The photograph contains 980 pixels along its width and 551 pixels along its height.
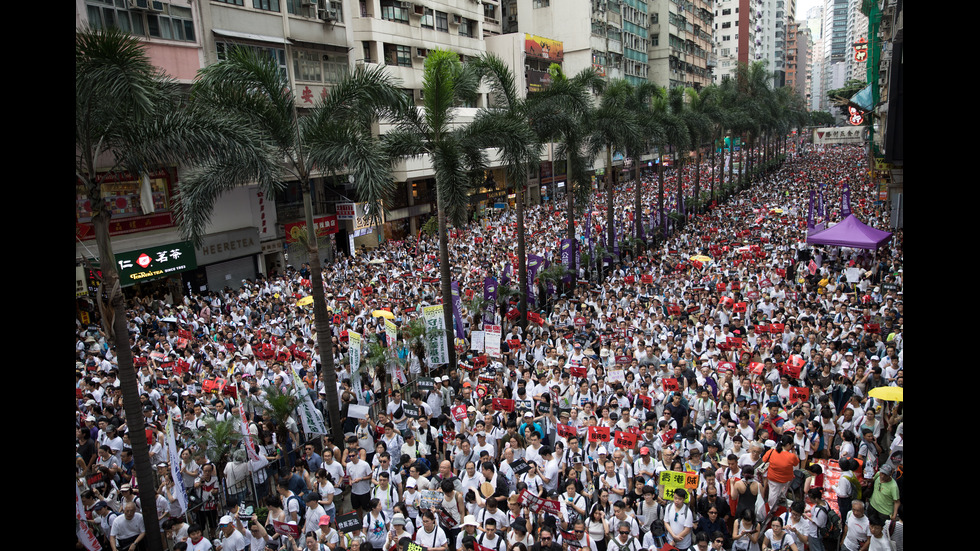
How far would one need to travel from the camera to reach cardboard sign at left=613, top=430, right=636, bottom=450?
28.1 ft

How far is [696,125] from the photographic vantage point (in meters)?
35.2

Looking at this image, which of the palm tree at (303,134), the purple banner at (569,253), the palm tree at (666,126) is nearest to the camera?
the palm tree at (303,134)

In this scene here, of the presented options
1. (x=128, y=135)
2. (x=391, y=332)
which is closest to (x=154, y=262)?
(x=391, y=332)

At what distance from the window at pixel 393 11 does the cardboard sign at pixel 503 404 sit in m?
29.4

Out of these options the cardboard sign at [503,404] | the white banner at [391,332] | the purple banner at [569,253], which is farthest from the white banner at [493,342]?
the purple banner at [569,253]

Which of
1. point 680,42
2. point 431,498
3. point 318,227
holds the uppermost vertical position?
point 680,42

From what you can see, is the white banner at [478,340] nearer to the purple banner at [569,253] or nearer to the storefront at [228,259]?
the purple banner at [569,253]

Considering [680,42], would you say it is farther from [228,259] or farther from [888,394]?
[888,394]

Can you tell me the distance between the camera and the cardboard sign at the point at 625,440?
8.55 metres

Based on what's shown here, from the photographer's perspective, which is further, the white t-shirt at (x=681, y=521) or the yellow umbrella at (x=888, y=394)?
the yellow umbrella at (x=888, y=394)

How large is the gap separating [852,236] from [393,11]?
2612 cm

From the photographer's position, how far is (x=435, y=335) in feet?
46.9

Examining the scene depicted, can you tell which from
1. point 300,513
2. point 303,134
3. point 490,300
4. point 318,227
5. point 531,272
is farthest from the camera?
point 318,227
